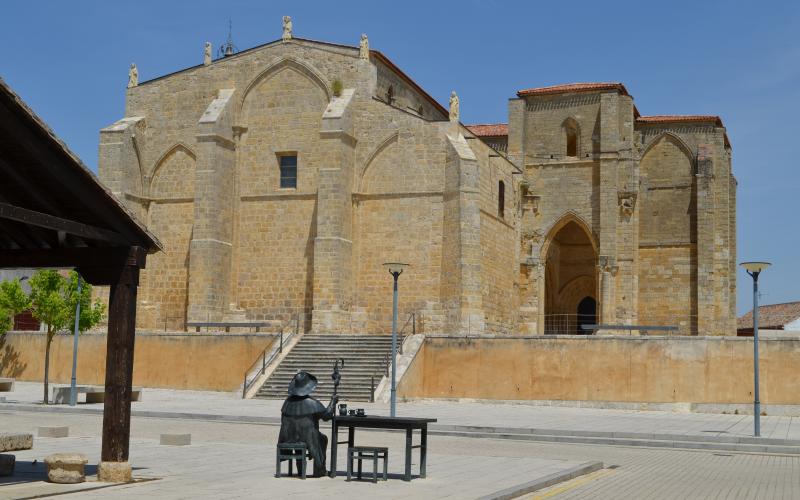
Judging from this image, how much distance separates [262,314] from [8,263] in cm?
2467

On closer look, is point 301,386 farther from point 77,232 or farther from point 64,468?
point 77,232

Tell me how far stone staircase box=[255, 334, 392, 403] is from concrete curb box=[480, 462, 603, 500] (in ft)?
48.0

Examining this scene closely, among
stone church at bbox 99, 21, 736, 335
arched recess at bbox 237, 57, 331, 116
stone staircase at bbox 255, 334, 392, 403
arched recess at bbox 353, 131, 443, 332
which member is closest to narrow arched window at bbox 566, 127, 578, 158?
stone church at bbox 99, 21, 736, 335

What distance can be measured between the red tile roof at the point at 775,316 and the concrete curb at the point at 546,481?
47185 mm

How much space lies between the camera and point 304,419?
10.9m

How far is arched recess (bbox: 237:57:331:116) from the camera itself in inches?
1410

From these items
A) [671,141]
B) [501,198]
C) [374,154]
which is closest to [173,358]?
[374,154]

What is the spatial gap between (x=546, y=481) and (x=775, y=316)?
5394 centimetres

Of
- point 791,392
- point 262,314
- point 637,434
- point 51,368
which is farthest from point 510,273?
point 637,434

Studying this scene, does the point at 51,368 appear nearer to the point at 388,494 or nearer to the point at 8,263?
the point at 8,263

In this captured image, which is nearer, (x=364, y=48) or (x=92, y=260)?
(x=92, y=260)

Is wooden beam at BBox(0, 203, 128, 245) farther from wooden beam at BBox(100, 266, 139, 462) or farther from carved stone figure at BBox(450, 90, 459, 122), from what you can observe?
carved stone figure at BBox(450, 90, 459, 122)

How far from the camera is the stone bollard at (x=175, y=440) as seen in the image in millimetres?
14328

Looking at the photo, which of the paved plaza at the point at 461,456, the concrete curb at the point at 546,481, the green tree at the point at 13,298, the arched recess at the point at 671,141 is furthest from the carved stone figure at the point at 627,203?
the concrete curb at the point at 546,481
